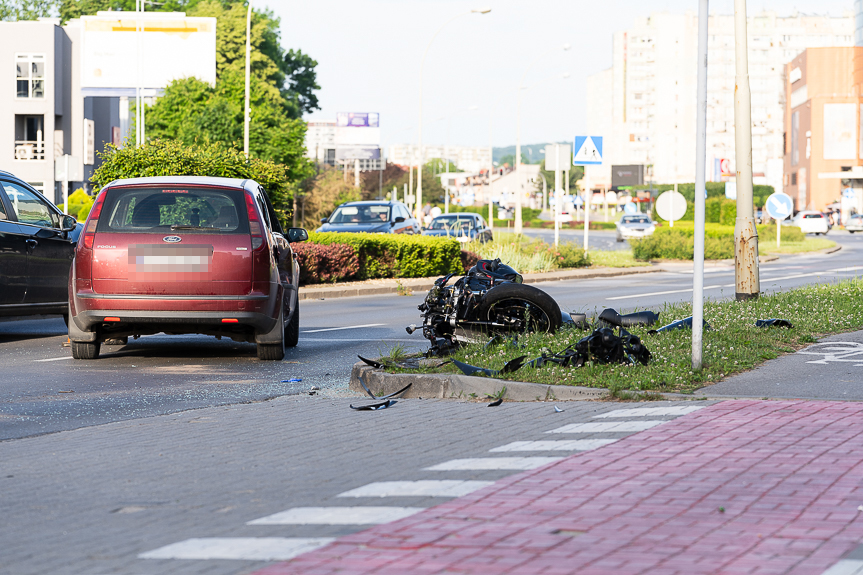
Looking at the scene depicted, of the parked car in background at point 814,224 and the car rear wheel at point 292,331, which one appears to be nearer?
the car rear wheel at point 292,331

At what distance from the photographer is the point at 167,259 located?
10047mm

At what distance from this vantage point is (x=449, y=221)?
36906mm

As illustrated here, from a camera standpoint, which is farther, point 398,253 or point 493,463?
point 398,253

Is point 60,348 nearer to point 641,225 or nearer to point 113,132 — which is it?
point 641,225

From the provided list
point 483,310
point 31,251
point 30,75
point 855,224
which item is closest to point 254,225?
point 483,310

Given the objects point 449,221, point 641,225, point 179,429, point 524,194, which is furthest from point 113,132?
point 524,194

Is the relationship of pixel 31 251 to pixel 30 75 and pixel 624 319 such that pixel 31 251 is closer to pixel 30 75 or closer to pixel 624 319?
pixel 624 319

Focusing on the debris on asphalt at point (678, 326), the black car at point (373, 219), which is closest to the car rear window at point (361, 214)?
the black car at point (373, 219)

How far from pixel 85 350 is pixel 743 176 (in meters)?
7.84

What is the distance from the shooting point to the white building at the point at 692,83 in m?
176

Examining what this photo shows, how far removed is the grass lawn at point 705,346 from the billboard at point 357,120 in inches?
4639

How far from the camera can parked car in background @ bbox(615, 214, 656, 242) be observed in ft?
175

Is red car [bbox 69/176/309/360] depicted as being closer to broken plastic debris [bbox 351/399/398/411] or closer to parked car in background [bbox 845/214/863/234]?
broken plastic debris [bbox 351/399/398/411]

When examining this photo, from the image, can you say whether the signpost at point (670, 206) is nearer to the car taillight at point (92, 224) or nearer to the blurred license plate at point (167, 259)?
the blurred license plate at point (167, 259)
